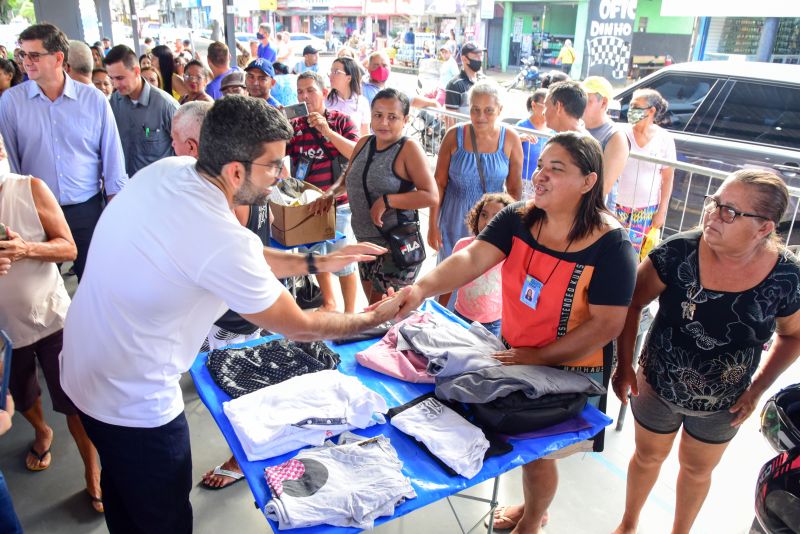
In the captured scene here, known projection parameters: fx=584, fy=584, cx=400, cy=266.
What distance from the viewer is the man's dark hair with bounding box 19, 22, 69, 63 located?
3.62 metres

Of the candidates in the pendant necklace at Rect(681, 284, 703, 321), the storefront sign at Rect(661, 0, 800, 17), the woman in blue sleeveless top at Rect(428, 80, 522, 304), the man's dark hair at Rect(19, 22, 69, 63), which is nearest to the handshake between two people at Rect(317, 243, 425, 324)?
the pendant necklace at Rect(681, 284, 703, 321)

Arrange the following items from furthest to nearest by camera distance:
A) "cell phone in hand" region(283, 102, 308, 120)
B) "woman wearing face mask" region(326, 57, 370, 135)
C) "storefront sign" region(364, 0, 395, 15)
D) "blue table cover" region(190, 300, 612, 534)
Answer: "storefront sign" region(364, 0, 395, 15) < "woman wearing face mask" region(326, 57, 370, 135) < "cell phone in hand" region(283, 102, 308, 120) < "blue table cover" region(190, 300, 612, 534)

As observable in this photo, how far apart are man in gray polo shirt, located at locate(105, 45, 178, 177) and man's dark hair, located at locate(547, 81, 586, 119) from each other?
3025 mm

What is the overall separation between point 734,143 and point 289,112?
13.0 ft

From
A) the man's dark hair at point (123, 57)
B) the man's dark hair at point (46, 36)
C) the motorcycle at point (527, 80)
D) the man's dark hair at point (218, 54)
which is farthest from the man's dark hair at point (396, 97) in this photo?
the motorcycle at point (527, 80)

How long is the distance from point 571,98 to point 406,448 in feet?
10.3

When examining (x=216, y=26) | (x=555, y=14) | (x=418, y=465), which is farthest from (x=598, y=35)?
(x=555, y=14)

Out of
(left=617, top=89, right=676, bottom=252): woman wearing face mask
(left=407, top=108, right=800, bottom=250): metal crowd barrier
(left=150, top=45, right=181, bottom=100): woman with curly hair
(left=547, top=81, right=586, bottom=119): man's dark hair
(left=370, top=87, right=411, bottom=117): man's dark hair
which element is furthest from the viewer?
(left=150, top=45, right=181, bottom=100): woman with curly hair

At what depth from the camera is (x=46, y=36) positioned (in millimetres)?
3662

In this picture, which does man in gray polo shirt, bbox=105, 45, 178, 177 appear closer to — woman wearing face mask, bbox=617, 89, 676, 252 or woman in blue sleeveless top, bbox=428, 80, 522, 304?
woman in blue sleeveless top, bbox=428, 80, 522, 304

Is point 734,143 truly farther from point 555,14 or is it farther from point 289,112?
point 555,14

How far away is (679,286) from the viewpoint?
88.4 inches

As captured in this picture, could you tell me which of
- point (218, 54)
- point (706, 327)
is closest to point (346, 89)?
point (218, 54)

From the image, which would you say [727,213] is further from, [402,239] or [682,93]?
[682,93]
